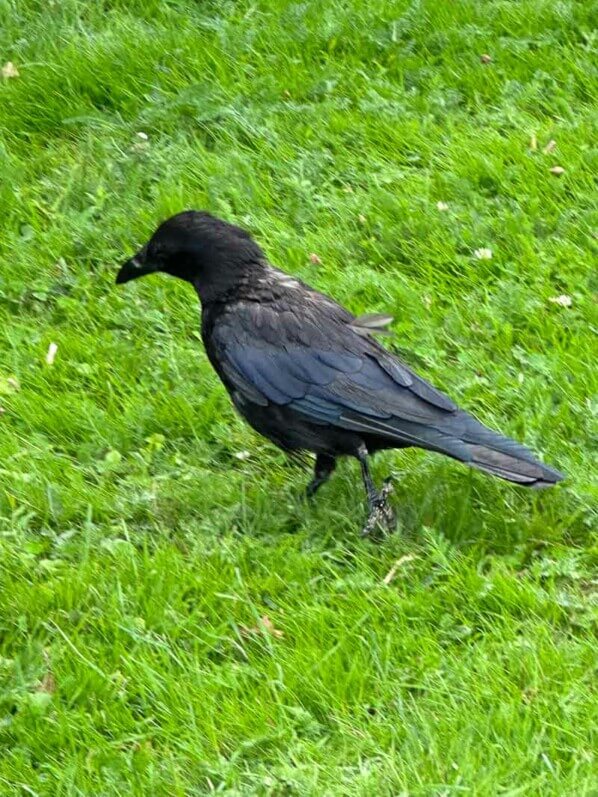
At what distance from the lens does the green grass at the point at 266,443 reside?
13.9 ft

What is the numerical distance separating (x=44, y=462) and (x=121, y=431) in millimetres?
346

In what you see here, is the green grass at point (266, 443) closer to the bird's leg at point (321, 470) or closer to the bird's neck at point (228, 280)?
the bird's leg at point (321, 470)

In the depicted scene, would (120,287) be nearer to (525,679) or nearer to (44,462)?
(44,462)

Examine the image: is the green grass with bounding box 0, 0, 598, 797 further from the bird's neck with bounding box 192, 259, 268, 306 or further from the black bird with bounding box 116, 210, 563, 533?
the bird's neck with bounding box 192, 259, 268, 306

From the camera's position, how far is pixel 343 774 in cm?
408

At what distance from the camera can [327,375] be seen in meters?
5.29

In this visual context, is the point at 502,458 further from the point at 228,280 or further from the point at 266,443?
the point at 228,280

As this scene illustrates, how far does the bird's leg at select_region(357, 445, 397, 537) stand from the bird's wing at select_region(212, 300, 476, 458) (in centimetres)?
→ 12

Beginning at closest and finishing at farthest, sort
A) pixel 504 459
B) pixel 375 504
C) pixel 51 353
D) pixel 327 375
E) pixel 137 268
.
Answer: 1. pixel 504 459
2. pixel 375 504
3. pixel 327 375
4. pixel 137 268
5. pixel 51 353

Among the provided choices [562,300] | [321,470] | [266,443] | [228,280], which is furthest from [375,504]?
[562,300]

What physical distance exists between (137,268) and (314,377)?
1.06 m

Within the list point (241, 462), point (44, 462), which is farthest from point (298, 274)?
point (44, 462)

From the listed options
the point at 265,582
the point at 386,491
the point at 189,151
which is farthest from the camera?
the point at 189,151

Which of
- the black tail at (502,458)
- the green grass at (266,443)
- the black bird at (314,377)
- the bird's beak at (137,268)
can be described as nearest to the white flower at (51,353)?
the green grass at (266,443)
